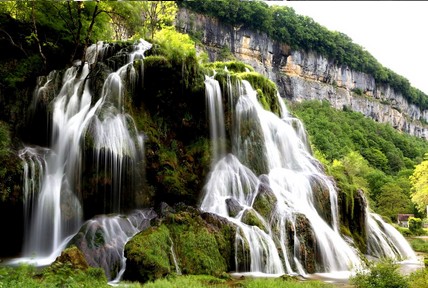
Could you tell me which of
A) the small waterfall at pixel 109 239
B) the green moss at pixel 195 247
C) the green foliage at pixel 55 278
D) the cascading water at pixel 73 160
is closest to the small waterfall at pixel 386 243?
the green moss at pixel 195 247

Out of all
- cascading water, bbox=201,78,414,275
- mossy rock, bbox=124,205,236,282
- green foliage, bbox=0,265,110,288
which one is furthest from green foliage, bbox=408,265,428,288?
green foliage, bbox=0,265,110,288

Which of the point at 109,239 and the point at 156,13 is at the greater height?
the point at 156,13

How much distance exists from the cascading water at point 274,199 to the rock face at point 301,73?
63.5m

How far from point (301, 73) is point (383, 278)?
9283 centimetres

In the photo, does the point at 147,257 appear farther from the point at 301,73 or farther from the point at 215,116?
the point at 301,73

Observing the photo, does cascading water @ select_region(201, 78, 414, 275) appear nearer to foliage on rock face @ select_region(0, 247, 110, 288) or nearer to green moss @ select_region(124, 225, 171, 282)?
green moss @ select_region(124, 225, 171, 282)

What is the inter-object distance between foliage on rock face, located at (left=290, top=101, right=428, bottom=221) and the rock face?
5.73m

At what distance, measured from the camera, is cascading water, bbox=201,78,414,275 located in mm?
12414

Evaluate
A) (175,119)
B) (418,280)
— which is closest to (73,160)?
(175,119)

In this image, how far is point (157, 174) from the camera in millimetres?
14836

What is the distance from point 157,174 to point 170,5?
69.0 ft

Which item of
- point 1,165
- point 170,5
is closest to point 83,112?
point 1,165

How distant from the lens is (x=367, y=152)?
80.8 meters

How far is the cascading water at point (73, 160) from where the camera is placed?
42.9 ft
